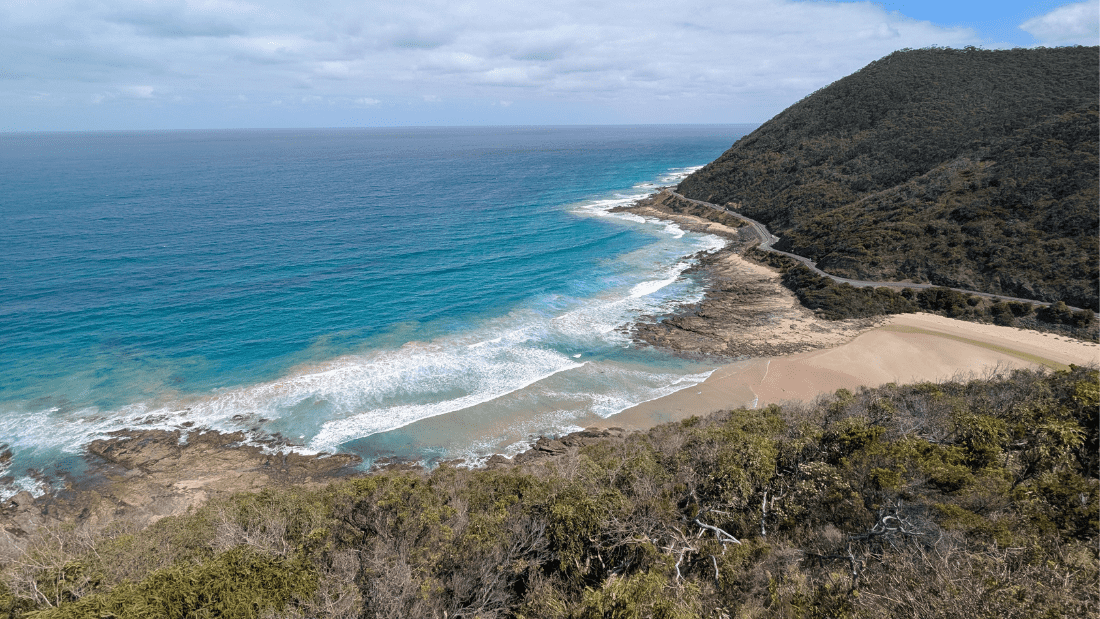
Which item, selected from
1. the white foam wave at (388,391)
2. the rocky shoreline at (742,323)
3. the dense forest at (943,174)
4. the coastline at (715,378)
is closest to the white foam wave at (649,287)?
the white foam wave at (388,391)

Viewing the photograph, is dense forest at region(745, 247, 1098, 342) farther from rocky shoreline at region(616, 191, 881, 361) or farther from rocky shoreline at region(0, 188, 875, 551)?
rocky shoreline at region(0, 188, 875, 551)

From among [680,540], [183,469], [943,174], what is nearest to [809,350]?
[680,540]

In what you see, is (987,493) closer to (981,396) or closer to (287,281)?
(981,396)

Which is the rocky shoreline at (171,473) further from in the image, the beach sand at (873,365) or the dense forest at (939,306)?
the dense forest at (939,306)

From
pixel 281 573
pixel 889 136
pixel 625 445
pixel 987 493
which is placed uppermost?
pixel 889 136

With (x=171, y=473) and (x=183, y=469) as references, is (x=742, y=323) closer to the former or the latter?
(x=183, y=469)

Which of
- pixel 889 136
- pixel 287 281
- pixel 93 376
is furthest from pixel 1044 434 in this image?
pixel 889 136

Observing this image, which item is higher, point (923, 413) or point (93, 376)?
point (923, 413)
